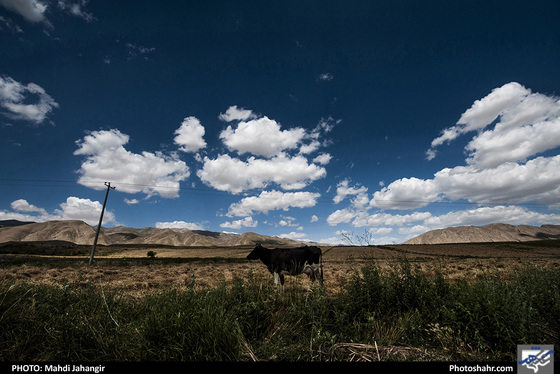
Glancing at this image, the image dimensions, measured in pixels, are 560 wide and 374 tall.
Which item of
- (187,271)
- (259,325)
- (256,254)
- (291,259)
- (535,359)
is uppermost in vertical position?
(256,254)

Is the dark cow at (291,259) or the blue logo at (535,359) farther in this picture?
the dark cow at (291,259)

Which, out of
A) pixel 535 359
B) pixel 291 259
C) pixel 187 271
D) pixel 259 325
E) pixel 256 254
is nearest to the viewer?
pixel 535 359

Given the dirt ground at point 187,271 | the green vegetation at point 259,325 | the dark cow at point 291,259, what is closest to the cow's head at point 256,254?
the dark cow at point 291,259

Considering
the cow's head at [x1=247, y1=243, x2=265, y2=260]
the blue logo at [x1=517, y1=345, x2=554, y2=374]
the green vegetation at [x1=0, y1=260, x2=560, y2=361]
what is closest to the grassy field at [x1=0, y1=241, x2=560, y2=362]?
the green vegetation at [x1=0, y1=260, x2=560, y2=361]

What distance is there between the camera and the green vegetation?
116 inches

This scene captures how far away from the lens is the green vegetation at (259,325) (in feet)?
9.65

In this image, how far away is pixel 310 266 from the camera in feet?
39.3

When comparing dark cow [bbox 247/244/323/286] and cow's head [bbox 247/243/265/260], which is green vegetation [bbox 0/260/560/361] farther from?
cow's head [bbox 247/243/265/260]

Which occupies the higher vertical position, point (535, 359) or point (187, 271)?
point (535, 359)

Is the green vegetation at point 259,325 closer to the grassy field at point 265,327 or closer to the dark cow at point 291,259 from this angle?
the grassy field at point 265,327

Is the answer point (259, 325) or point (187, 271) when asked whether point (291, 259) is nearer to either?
point (259, 325)

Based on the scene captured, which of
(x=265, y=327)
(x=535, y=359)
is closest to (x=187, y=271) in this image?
(x=265, y=327)

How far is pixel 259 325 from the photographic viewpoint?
3.88 meters

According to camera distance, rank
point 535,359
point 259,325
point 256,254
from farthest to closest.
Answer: point 256,254 < point 259,325 < point 535,359
